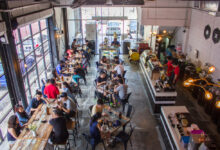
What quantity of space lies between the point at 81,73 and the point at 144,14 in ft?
17.3

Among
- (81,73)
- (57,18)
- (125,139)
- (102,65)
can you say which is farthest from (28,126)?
(57,18)

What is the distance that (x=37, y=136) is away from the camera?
4.86 m

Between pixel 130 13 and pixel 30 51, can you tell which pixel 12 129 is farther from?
pixel 130 13

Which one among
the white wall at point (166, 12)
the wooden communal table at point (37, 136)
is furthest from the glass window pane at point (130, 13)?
the wooden communal table at point (37, 136)

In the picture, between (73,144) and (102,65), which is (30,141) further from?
(102,65)

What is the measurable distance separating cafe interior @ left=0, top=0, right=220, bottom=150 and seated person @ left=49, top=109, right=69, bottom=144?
0.02 metres

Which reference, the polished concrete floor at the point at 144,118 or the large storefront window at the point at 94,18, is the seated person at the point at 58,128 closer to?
the polished concrete floor at the point at 144,118

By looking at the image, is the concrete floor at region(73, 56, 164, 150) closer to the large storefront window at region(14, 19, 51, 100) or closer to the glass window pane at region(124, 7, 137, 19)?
the large storefront window at region(14, 19, 51, 100)

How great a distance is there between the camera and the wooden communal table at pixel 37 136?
453 centimetres

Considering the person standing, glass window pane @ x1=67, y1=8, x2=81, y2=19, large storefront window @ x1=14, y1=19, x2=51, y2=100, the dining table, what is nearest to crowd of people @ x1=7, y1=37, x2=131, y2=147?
the dining table

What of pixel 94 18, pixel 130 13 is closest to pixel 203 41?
pixel 130 13

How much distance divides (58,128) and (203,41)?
8.03m

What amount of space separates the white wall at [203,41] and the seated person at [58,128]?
21.5 feet

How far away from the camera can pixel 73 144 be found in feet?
19.6
